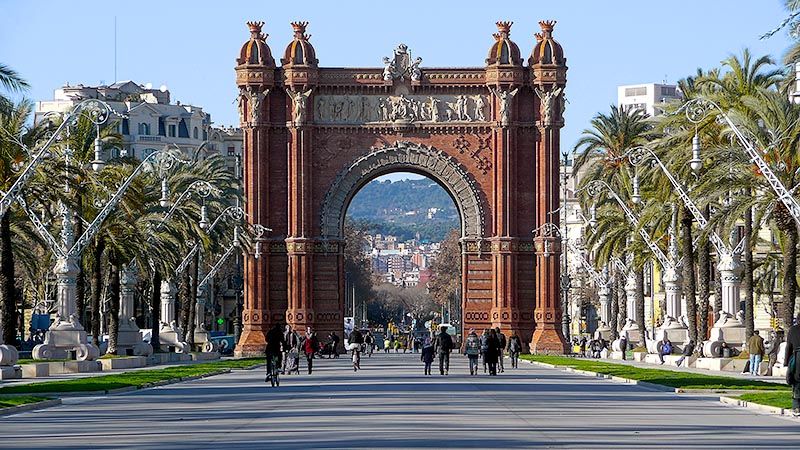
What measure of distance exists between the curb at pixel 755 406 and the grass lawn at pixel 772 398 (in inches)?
5.4

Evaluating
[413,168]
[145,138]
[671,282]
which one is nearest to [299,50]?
[413,168]

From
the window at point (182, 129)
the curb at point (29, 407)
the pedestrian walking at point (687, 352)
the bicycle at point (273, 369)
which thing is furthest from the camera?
the window at point (182, 129)

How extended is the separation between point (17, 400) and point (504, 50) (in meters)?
57.1

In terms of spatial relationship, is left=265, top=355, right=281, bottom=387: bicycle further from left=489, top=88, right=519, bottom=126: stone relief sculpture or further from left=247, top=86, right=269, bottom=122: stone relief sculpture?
left=489, top=88, right=519, bottom=126: stone relief sculpture

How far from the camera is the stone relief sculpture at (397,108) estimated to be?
92.9 metres

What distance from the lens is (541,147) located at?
91812mm

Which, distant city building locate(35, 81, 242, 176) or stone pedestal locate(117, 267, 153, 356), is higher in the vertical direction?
distant city building locate(35, 81, 242, 176)

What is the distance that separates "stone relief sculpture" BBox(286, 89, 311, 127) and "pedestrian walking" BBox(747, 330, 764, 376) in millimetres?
39760

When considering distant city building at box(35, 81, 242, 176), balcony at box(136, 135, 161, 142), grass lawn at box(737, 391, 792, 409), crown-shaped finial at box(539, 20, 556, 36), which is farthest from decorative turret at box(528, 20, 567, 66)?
balcony at box(136, 135, 161, 142)

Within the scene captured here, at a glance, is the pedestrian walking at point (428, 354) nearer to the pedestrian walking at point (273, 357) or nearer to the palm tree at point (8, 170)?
the pedestrian walking at point (273, 357)

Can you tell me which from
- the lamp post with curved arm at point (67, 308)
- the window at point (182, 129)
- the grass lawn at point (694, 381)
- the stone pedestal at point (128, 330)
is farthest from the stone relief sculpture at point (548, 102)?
the window at point (182, 129)

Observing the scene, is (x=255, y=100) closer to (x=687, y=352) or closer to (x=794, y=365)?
(x=687, y=352)

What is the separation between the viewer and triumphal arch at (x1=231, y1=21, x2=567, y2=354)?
301 ft

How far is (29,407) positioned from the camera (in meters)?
36.5
